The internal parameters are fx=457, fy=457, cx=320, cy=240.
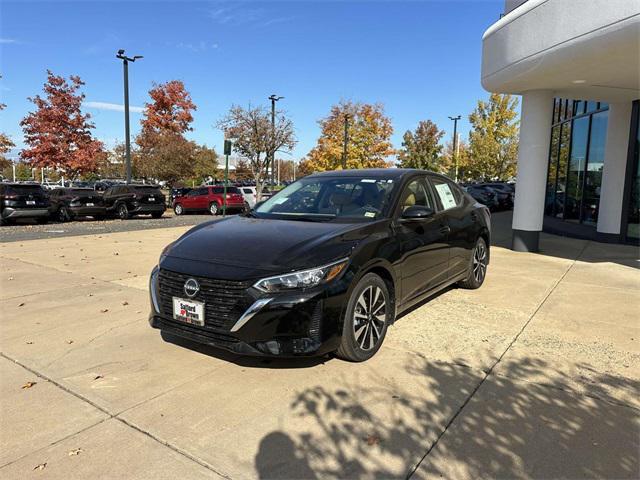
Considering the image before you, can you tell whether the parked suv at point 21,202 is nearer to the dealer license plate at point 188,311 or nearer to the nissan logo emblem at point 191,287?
the dealer license plate at point 188,311

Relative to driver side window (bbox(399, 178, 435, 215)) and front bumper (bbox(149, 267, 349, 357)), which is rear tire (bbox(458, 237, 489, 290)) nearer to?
driver side window (bbox(399, 178, 435, 215))

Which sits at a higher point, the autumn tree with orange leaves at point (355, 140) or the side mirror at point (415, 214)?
the autumn tree with orange leaves at point (355, 140)

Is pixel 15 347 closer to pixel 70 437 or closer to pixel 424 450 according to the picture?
pixel 70 437

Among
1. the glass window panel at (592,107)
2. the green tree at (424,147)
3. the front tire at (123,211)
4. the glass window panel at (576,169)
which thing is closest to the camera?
the glass window panel at (592,107)

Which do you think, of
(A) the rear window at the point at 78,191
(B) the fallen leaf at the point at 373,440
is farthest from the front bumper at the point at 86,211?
Answer: (B) the fallen leaf at the point at 373,440

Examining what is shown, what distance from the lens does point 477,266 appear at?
633cm

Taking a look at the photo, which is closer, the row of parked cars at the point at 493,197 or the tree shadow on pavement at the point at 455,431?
the tree shadow on pavement at the point at 455,431

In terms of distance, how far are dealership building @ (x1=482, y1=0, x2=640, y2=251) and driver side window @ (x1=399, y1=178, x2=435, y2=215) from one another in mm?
3961

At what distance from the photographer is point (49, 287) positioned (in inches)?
248

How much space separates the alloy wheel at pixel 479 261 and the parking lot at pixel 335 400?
0.81 meters

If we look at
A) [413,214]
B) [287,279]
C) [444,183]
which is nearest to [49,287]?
[287,279]

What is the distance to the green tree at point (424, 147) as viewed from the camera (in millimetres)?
50272

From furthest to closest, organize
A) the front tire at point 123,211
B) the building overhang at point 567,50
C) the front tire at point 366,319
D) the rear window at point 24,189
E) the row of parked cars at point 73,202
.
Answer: the front tire at point 123,211 < the rear window at point 24,189 < the row of parked cars at point 73,202 < the building overhang at point 567,50 < the front tire at point 366,319

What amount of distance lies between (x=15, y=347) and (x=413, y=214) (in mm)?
3837
